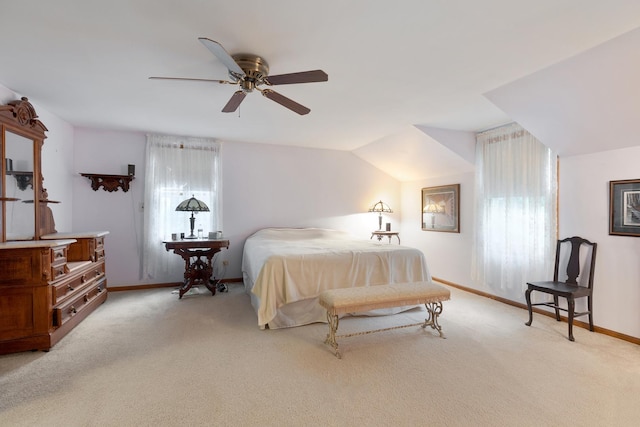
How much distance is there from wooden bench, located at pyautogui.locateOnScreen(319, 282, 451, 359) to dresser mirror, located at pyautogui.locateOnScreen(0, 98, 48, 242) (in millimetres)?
3076

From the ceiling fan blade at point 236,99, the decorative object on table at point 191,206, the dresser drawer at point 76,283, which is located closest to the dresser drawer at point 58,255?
the dresser drawer at point 76,283

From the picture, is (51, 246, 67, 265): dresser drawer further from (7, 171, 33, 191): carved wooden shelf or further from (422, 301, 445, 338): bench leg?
(422, 301, 445, 338): bench leg

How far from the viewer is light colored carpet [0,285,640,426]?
5.88 ft

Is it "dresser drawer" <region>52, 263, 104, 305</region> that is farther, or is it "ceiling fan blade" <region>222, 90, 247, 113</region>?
"dresser drawer" <region>52, 263, 104, 305</region>

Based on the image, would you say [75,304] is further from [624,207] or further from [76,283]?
[624,207]

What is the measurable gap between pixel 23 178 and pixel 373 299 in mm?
3715

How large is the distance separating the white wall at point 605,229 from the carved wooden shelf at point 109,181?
19.0ft

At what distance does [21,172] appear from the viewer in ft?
9.93

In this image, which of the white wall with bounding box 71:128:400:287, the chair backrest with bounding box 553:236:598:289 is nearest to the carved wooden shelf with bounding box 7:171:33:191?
Answer: the white wall with bounding box 71:128:400:287

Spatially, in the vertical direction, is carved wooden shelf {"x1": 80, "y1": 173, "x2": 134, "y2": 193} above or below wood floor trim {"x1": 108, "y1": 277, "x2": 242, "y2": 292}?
above

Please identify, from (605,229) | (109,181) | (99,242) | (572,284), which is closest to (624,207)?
(605,229)

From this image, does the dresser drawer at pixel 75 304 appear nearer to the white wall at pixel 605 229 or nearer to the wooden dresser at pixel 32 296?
the wooden dresser at pixel 32 296

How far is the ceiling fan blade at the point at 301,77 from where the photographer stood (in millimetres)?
2066

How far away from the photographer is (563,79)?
2.55 m
